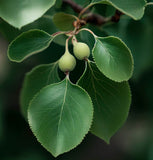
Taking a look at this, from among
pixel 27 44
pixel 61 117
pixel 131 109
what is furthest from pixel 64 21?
pixel 131 109

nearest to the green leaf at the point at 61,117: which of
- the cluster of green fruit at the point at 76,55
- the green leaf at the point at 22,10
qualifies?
the cluster of green fruit at the point at 76,55

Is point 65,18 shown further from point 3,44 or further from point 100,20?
point 3,44

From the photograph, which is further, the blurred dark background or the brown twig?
the blurred dark background

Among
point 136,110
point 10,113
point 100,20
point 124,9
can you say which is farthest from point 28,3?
point 10,113

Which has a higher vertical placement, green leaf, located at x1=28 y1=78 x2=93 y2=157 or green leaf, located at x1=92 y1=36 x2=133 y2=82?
green leaf, located at x1=92 y1=36 x2=133 y2=82

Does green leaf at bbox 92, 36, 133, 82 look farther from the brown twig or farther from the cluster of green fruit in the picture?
the brown twig

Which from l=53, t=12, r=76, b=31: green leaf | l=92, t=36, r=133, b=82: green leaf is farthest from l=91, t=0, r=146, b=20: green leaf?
l=53, t=12, r=76, b=31: green leaf

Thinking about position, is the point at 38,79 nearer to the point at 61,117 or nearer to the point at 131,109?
the point at 61,117
